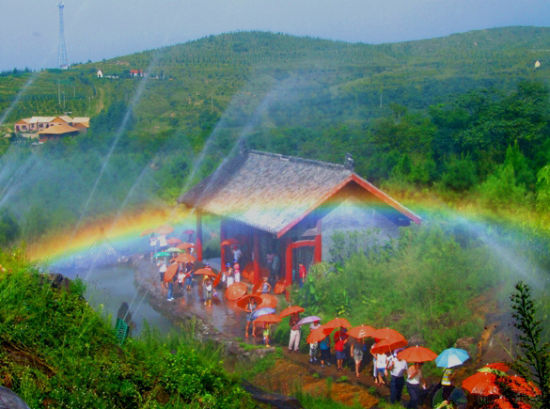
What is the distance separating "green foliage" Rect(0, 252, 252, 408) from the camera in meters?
7.33

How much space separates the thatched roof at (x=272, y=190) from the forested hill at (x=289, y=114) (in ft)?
19.3

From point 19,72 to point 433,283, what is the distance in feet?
246

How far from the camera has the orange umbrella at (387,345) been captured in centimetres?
1363

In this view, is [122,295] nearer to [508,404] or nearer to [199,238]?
[199,238]

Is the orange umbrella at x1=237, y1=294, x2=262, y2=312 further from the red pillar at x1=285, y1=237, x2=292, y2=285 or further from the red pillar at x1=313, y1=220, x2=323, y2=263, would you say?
the red pillar at x1=313, y1=220, x2=323, y2=263

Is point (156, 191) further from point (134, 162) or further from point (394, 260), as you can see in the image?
point (394, 260)

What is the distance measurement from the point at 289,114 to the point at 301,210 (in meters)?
57.8

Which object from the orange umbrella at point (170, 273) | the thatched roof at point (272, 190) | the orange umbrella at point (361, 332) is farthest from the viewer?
the orange umbrella at point (170, 273)

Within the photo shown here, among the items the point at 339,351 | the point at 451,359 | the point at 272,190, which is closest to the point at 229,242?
the point at 272,190

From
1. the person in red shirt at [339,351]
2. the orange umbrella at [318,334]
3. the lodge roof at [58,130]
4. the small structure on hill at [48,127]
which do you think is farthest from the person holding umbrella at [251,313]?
the lodge roof at [58,130]

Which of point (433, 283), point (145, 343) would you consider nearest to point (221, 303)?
point (433, 283)

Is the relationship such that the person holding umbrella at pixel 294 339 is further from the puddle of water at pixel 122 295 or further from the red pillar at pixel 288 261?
A: the red pillar at pixel 288 261

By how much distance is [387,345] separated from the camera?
13703mm

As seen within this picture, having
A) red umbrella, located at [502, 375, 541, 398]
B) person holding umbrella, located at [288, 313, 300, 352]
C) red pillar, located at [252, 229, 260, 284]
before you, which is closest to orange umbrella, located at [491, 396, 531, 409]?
red umbrella, located at [502, 375, 541, 398]
